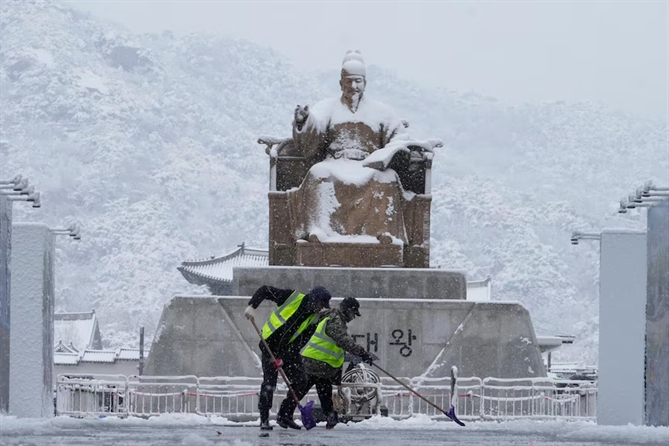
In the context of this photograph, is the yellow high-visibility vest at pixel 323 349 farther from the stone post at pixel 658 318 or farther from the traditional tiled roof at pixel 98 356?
the traditional tiled roof at pixel 98 356

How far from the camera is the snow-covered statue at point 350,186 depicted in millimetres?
12727

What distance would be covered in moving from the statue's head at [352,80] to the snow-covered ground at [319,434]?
456cm

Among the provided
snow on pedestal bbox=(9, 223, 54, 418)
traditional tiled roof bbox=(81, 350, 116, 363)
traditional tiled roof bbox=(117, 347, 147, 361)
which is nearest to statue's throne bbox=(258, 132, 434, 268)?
snow on pedestal bbox=(9, 223, 54, 418)

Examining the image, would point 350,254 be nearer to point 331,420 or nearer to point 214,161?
point 331,420

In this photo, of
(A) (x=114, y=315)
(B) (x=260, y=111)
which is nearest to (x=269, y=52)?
(B) (x=260, y=111)

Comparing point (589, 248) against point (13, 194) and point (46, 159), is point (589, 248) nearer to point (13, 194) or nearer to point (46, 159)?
point (46, 159)

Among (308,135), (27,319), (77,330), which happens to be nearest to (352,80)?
(308,135)

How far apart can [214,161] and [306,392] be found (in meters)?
86.0

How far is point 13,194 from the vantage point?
9.33m

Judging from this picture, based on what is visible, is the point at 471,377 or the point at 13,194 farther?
the point at 471,377

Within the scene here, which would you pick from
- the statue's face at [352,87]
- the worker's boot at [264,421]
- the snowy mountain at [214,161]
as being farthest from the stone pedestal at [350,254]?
the snowy mountain at [214,161]

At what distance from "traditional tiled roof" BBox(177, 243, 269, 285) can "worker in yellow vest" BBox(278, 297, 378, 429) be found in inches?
1089

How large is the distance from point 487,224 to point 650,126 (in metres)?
23.5

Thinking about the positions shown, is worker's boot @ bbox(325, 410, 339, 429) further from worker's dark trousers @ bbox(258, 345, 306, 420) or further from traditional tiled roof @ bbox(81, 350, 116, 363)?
traditional tiled roof @ bbox(81, 350, 116, 363)
